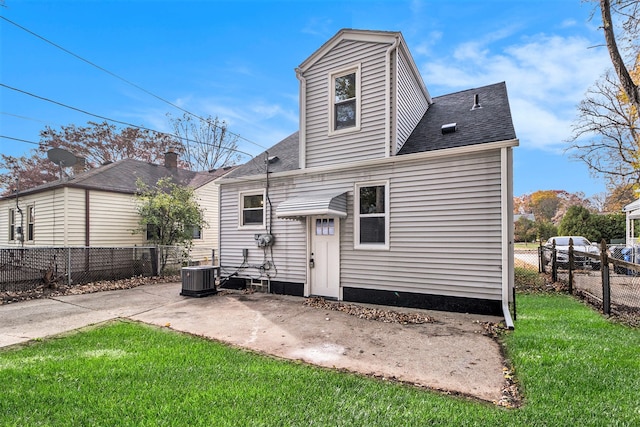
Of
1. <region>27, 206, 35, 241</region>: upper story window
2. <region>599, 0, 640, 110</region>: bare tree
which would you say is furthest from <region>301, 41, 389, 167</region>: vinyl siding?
<region>27, 206, 35, 241</region>: upper story window

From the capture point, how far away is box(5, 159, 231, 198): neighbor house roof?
1213 cm

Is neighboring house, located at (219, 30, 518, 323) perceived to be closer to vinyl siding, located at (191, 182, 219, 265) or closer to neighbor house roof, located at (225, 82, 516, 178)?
neighbor house roof, located at (225, 82, 516, 178)

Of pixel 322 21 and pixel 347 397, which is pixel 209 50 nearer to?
pixel 322 21

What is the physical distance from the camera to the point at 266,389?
3.03 meters

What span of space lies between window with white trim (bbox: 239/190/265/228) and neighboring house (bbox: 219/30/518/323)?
30 millimetres

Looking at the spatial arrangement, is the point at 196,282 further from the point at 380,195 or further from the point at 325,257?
the point at 380,195

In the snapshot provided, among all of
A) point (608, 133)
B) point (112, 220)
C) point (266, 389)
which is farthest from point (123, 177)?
point (608, 133)

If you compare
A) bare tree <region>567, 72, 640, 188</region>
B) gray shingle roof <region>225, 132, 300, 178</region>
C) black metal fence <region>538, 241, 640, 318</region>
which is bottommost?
black metal fence <region>538, 241, 640, 318</region>

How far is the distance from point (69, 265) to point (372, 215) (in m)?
8.96

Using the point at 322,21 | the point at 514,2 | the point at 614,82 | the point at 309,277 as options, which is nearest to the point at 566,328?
the point at 309,277

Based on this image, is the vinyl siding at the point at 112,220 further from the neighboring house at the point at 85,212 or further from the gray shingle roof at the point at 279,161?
the gray shingle roof at the point at 279,161

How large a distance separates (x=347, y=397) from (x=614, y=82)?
22.2 m

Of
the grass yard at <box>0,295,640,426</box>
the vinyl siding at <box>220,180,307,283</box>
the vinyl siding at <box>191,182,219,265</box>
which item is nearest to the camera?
the grass yard at <box>0,295,640,426</box>

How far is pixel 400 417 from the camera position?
2.56 m
